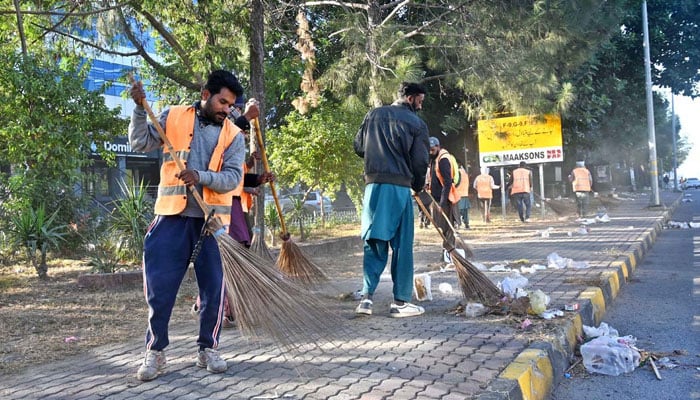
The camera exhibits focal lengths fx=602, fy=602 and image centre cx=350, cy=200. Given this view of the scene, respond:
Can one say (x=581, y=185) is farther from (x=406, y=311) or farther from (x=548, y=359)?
(x=548, y=359)

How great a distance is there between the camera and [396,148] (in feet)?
15.8

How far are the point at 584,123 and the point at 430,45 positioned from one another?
30.4 feet

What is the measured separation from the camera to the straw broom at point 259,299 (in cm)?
314

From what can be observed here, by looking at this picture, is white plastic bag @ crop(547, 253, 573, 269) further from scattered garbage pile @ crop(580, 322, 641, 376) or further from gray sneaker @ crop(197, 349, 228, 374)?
gray sneaker @ crop(197, 349, 228, 374)

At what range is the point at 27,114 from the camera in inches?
278

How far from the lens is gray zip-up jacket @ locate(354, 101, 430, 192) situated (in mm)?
4797

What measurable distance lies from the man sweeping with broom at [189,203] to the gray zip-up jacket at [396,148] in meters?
1.63

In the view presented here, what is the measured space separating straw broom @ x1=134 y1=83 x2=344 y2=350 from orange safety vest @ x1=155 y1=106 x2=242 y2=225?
2.7 inches

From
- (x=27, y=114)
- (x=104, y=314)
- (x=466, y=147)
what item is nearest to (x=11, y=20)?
(x=27, y=114)

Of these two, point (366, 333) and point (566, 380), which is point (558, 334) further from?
point (366, 333)

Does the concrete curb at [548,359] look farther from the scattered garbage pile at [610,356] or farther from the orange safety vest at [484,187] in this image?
the orange safety vest at [484,187]

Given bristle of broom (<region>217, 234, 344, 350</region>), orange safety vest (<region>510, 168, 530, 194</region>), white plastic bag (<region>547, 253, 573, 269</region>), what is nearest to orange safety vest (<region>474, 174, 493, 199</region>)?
orange safety vest (<region>510, 168, 530, 194</region>)

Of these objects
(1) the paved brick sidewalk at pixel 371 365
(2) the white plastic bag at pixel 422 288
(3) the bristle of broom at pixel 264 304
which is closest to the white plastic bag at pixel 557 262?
(1) the paved brick sidewalk at pixel 371 365

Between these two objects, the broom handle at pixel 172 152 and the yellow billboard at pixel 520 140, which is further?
the yellow billboard at pixel 520 140
